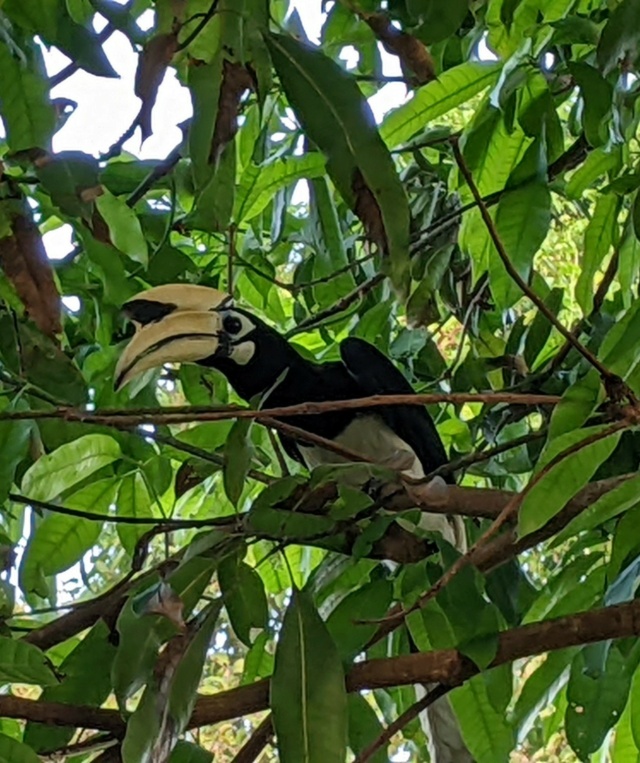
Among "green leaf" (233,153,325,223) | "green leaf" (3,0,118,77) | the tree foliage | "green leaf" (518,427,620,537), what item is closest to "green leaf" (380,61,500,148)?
the tree foliage

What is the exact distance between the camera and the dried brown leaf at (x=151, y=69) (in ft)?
1.90

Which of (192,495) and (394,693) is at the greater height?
(192,495)

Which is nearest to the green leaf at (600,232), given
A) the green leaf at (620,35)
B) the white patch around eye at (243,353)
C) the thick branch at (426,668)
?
the green leaf at (620,35)

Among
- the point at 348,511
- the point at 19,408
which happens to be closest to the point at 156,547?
the point at 19,408

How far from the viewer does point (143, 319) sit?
37.7 inches

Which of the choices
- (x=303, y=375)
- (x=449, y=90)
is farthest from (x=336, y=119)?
(x=303, y=375)

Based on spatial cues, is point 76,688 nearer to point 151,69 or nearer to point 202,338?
point 151,69

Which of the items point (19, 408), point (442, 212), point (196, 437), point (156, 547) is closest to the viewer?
point (19, 408)

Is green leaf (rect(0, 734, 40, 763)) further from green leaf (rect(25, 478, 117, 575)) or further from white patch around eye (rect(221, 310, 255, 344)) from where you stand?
white patch around eye (rect(221, 310, 255, 344))

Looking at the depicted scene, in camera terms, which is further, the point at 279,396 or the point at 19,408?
the point at 279,396

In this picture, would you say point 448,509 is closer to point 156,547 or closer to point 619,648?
point 619,648

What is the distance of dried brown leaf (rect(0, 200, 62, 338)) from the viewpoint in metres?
0.74

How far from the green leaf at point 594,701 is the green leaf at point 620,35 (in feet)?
1.15

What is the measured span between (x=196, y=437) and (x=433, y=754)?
12.1 inches
